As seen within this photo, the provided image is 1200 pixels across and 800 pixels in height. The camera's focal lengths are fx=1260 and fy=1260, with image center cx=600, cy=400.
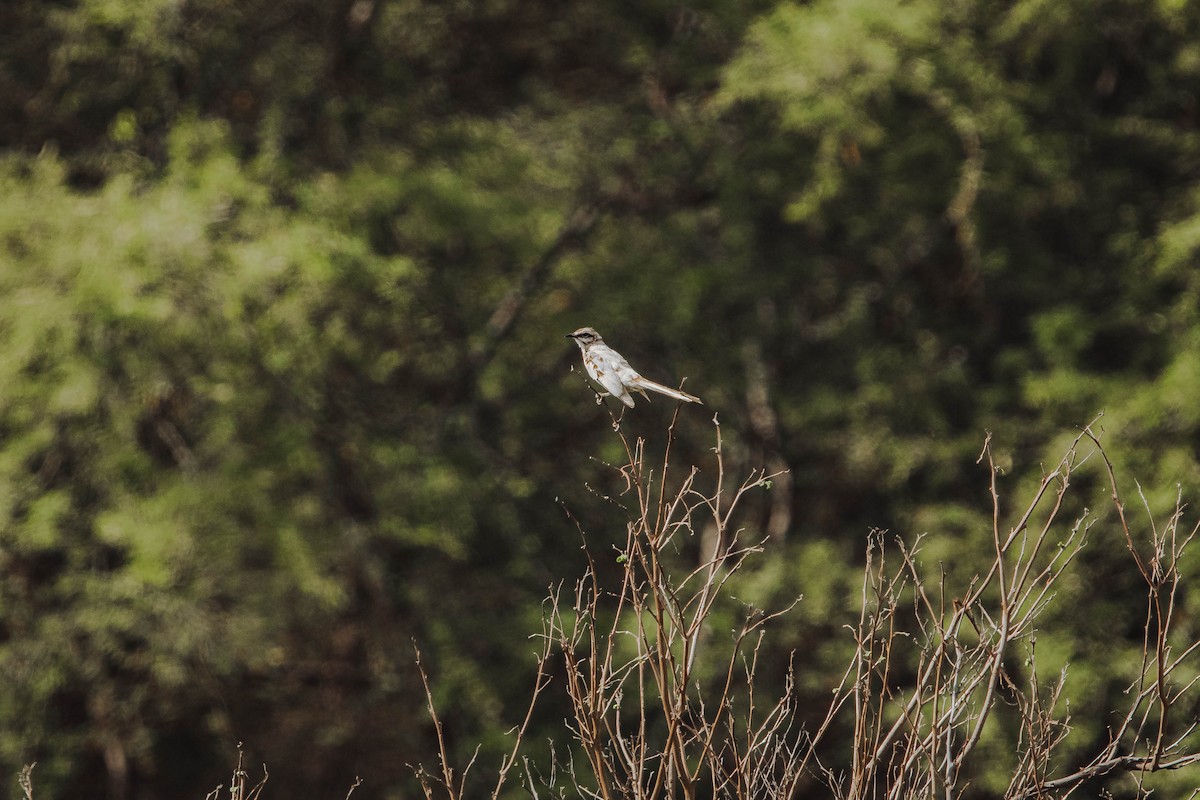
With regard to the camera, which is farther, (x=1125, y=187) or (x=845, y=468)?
(x=845, y=468)

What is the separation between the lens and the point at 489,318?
837 centimetres

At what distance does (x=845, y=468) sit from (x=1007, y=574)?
208 cm

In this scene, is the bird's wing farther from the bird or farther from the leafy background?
the leafy background

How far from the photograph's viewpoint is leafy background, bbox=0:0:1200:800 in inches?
271

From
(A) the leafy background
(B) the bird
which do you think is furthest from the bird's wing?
(A) the leafy background

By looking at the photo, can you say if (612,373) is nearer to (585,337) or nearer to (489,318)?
(585,337)

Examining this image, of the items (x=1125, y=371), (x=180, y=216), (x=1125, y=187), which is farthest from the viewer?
(x=1125, y=187)

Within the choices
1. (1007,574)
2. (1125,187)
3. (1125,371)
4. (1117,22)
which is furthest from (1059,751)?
(1117,22)

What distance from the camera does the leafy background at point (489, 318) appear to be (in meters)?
6.88

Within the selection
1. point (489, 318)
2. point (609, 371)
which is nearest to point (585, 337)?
point (609, 371)

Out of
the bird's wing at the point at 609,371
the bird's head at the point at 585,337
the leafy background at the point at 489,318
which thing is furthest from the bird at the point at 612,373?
the leafy background at the point at 489,318

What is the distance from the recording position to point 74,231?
260 inches

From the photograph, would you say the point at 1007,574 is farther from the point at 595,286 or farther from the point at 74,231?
the point at 74,231

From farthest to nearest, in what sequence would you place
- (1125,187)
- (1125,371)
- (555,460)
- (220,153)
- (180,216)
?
(555,460) < (1125,187) < (1125,371) < (220,153) < (180,216)
